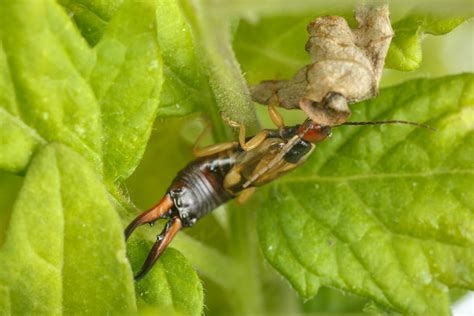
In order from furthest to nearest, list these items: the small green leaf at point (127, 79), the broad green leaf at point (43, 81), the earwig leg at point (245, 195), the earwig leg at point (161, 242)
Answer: the earwig leg at point (245, 195) < the earwig leg at point (161, 242) < the small green leaf at point (127, 79) < the broad green leaf at point (43, 81)

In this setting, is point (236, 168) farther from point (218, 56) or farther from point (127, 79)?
point (127, 79)

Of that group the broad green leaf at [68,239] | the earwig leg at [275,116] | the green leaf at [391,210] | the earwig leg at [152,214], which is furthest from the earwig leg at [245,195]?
the broad green leaf at [68,239]

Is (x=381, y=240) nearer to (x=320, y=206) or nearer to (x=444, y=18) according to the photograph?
(x=320, y=206)

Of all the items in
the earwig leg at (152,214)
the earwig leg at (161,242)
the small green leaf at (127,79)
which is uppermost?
the small green leaf at (127,79)

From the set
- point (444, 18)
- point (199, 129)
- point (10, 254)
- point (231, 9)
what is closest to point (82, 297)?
point (10, 254)

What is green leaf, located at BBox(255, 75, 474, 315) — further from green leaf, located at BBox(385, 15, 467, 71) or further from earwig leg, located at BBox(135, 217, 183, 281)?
earwig leg, located at BBox(135, 217, 183, 281)

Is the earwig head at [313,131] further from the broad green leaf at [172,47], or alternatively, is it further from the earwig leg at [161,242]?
the earwig leg at [161,242]

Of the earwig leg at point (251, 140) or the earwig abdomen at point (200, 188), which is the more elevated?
the earwig leg at point (251, 140)
